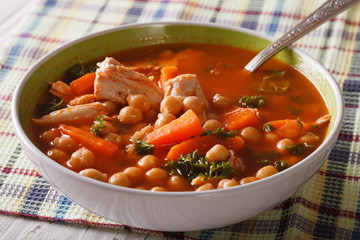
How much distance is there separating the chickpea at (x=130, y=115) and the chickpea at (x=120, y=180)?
0.49m

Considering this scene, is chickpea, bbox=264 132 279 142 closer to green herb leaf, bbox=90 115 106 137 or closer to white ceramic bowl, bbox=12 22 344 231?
white ceramic bowl, bbox=12 22 344 231

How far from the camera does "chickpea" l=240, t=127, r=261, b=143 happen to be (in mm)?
2701

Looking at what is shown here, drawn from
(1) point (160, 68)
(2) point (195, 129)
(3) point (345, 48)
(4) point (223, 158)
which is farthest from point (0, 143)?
(3) point (345, 48)

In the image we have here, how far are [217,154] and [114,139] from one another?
0.60 m

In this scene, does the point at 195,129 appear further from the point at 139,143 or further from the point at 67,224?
the point at 67,224

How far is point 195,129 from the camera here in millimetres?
2662

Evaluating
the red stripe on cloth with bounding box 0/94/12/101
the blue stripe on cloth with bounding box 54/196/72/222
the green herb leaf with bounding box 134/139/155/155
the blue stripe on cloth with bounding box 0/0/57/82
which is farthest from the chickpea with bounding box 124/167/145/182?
the blue stripe on cloth with bounding box 0/0/57/82

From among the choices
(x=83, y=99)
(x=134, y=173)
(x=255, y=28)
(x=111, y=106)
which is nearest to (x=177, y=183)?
(x=134, y=173)

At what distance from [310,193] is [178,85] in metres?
1.01

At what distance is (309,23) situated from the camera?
312cm

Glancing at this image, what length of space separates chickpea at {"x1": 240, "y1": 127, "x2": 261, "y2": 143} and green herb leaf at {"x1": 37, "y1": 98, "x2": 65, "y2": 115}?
43.8 inches

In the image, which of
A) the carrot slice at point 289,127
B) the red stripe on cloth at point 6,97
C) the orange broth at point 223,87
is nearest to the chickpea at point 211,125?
the orange broth at point 223,87

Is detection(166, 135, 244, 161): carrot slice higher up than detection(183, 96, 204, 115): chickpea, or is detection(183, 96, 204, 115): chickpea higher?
detection(183, 96, 204, 115): chickpea

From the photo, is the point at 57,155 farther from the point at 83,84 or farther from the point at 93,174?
the point at 83,84
